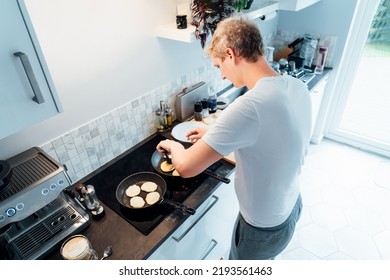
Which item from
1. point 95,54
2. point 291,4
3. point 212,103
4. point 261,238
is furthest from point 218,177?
point 291,4

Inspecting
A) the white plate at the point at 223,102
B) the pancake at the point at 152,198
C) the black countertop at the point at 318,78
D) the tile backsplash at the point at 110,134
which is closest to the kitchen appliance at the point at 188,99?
the tile backsplash at the point at 110,134

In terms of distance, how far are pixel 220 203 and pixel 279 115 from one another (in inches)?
26.9

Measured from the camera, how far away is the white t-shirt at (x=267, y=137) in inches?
32.6

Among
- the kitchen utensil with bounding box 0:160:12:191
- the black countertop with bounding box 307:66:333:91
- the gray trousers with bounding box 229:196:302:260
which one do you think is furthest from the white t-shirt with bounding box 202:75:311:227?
the black countertop with bounding box 307:66:333:91

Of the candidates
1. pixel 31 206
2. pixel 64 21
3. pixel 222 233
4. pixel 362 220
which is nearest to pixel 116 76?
pixel 64 21

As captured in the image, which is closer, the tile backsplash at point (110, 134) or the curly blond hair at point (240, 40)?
the curly blond hair at point (240, 40)

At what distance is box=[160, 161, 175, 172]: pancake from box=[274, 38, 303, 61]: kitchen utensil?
1722 mm

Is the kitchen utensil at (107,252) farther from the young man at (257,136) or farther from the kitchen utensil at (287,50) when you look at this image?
the kitchen utensil at (287,50)

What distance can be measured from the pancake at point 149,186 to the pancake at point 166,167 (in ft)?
0.34

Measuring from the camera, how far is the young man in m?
0.83

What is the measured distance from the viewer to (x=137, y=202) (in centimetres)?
117

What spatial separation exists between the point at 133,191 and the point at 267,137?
68 cm

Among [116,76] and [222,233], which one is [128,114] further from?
[222,233]
